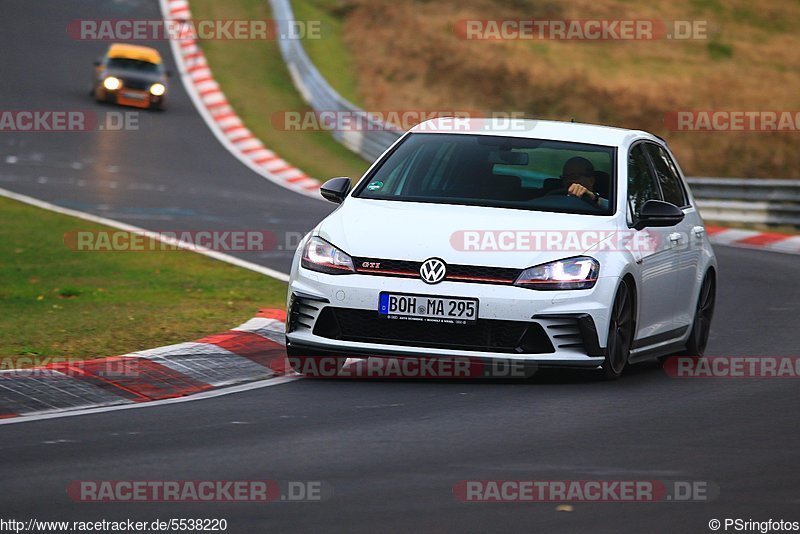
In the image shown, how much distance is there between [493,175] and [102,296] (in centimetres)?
430

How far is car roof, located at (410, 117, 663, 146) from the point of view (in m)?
10.4

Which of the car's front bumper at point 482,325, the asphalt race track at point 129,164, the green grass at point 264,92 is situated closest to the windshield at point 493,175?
the car's front bumper at point 482,325

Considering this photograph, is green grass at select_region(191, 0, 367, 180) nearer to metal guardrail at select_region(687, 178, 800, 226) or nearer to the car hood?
metal guardrail at select_region(687, 178, 800, 226)

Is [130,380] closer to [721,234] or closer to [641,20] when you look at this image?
[721,234]

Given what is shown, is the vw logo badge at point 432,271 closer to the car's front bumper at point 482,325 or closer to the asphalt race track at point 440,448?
the car's front bumper at point 482,325

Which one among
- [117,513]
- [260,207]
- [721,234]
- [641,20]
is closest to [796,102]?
[641,20]

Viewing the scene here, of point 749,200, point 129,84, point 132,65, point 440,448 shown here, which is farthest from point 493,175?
point 132,65

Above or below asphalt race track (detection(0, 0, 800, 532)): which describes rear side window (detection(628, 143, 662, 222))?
above

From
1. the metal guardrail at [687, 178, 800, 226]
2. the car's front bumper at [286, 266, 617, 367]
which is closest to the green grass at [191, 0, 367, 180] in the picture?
the metal guardrail at [687, 178, 800, 226]

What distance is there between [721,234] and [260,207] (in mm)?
6377

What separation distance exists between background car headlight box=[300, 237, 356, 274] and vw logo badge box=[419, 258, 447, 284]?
0.42m

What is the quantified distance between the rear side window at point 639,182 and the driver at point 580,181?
0.85ft

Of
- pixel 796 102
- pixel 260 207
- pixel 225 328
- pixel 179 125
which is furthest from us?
pixel 796 102

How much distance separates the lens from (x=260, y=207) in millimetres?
21250
